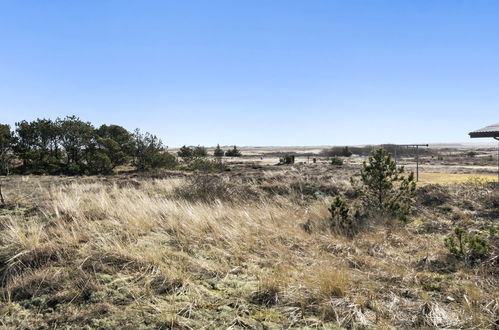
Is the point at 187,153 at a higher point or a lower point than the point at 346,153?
higher

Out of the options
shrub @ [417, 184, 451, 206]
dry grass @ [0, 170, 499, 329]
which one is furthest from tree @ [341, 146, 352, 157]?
dry grass @ [0, 170, 499, 329]

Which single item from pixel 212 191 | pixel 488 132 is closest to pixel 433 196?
pixel 488 132

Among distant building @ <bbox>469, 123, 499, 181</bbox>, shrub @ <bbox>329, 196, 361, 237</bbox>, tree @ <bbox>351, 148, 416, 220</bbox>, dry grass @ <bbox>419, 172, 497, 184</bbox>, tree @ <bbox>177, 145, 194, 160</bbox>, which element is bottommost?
dry grass @ <bbox>419, 172, 497, 184</bbox>

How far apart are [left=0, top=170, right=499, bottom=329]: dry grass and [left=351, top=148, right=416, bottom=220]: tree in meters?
1.63

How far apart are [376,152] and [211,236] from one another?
4.99 meters

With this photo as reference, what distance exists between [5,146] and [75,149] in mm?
4947

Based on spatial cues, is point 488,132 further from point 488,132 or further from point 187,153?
point 187,153

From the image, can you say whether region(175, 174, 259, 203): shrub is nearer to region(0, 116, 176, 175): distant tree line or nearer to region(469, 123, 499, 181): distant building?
region(469, 123, 499, 181): distant building

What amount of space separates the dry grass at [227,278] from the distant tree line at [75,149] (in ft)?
75.4

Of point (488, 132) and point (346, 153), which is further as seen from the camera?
point (346, 153)

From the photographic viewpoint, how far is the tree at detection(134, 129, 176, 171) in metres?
28.6

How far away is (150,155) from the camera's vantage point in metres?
29.1

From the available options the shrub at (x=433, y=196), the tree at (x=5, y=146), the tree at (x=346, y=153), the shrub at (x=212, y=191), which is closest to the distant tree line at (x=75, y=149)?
the tree at (x=5, y=146)

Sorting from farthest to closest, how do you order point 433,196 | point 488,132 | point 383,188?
point 488,132, point 433,196, point 383,188
